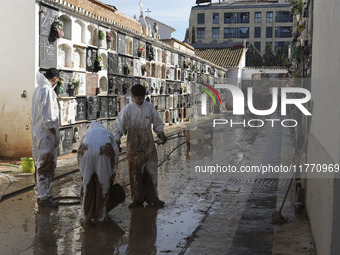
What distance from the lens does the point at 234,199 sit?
20.2 ft

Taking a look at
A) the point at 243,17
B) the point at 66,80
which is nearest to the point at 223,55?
the point at 243,17

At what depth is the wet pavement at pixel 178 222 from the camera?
13.8 feet

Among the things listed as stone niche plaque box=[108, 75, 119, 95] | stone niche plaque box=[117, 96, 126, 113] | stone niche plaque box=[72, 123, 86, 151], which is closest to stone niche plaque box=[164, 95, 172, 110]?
stone niche plaque box=[117, 96, 126, 113]

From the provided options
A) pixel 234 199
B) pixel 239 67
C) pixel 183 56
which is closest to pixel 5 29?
pixel 234 199

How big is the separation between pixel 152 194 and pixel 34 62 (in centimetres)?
419

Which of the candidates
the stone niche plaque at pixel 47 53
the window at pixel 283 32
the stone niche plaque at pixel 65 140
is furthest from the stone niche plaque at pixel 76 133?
the window at pixel 283 32

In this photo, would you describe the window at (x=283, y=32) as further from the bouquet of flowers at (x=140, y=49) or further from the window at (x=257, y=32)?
the bouquet of flowers at (x=140, y=49)

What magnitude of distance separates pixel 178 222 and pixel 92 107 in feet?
20.0

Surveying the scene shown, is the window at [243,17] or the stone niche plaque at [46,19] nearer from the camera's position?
the stone niche plaque at [46,19]

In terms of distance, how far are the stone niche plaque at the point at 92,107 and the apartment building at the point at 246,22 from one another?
4429 centimetres

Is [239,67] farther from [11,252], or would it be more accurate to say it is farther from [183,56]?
[11,252]

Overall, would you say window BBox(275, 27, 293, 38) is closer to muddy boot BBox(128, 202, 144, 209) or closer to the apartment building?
the apartment building

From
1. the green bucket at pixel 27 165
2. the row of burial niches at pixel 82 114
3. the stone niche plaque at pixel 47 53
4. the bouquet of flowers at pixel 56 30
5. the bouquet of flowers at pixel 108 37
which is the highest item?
the bouquet of flowers at pixel 108 37

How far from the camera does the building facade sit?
856 cm
